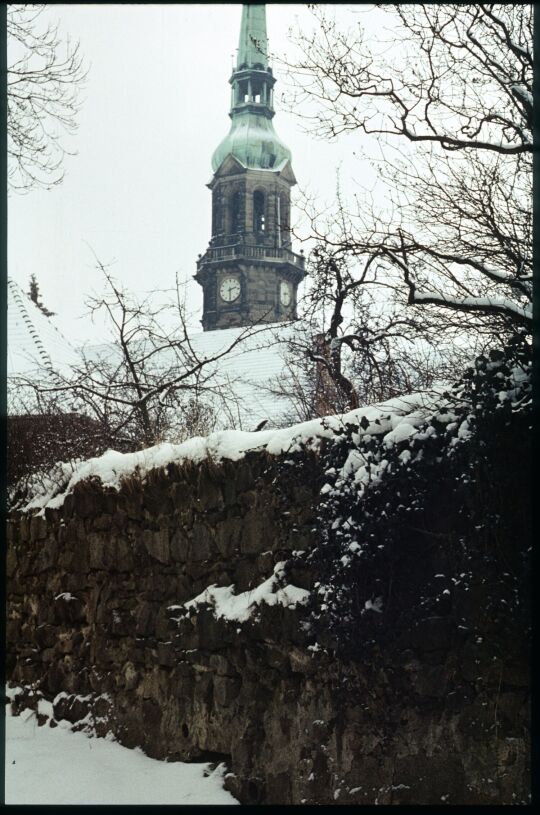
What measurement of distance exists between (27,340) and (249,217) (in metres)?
33.5

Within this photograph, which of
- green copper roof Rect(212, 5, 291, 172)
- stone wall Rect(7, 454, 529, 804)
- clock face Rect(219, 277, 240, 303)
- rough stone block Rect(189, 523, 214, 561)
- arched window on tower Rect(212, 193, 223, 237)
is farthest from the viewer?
arched window on tower Rect(212, 193, 223, 237)

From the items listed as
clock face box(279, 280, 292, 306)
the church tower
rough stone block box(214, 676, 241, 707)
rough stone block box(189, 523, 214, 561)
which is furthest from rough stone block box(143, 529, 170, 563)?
clock face box(279, 280, 292, 306)

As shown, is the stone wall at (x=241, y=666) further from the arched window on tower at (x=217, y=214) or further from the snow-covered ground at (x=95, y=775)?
the arched window on tower at (x=217, y=214)

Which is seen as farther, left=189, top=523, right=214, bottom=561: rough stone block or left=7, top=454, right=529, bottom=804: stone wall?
left=189, top=523, right=214, bottom=561: rough stone block

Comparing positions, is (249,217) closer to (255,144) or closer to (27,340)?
(255,144)

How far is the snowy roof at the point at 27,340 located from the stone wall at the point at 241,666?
1483 cm

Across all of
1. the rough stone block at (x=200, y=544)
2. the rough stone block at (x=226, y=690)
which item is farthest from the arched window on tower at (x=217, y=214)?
the rough stone block at (x=226, y=690)

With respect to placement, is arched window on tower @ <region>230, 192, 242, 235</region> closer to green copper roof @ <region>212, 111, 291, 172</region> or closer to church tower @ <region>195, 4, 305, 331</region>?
church tower @ <region>195, 4, 305, 331</region>

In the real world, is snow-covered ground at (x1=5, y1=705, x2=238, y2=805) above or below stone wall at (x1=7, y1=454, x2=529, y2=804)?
below

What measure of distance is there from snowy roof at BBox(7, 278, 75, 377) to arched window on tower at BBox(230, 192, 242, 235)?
31721mm

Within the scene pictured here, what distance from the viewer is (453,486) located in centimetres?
488

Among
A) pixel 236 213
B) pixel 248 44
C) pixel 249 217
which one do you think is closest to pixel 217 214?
pixel 236 213

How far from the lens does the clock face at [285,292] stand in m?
55.0

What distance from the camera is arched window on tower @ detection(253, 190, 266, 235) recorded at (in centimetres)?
5569
